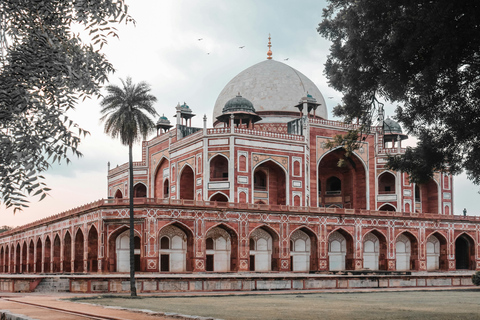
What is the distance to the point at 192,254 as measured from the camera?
38.9 m

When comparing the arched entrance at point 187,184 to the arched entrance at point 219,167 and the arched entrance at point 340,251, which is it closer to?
the arched entrance at point 219,167

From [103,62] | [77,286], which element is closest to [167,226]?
[77,286]

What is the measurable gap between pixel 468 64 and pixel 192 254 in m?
28.2

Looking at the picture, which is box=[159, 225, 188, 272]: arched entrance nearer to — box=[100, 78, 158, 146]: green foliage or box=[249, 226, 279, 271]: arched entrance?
box=[249, 226, 279, 271]: arched entrance

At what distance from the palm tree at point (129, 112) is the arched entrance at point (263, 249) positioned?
1612 cm

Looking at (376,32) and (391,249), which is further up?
(376,32)

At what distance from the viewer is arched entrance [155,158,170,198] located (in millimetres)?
54634

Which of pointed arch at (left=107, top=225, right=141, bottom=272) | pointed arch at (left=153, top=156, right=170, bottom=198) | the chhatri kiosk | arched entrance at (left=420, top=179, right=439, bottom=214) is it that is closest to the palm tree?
the chhatri kiosk

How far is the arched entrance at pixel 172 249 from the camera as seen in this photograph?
3925 cm

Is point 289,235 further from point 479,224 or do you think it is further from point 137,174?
point 137,174

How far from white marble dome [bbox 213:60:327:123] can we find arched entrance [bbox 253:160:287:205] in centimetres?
788

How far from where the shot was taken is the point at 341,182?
55.6m

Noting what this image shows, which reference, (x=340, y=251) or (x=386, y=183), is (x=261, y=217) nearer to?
(x=340, y=251)

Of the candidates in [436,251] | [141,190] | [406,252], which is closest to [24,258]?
[141,190]
